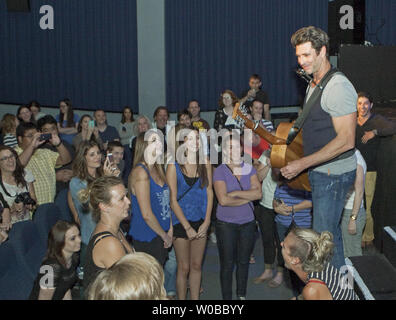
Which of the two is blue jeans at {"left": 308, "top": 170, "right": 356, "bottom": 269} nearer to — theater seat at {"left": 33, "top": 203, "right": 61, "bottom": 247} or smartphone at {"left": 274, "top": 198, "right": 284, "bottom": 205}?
smartphone at {"left": 274, "top": 198, "right": 284, "bottom": 205}

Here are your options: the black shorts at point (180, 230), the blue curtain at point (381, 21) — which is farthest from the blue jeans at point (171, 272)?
the blue curtain at point (381, 21)

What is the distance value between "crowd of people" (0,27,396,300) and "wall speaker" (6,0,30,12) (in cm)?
535

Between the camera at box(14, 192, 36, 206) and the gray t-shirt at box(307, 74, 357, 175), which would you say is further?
the camera at box(14, 192, 36, 206)

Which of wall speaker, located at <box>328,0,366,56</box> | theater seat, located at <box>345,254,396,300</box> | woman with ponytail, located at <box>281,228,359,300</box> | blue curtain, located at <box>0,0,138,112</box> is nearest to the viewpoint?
woman with ponytail, located at <box>281,228,359,300</box>

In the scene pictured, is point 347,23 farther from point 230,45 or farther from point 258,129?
point 258,129

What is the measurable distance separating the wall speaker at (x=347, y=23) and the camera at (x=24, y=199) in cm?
554

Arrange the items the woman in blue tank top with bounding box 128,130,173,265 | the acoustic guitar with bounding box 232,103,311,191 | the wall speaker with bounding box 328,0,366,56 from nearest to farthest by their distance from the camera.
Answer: the acoustic guitar with bounding box 232,103,311,191
the woman in blue tank top with bounding box 128,130,173,265
the wall speaker with bounding box 328,0,366,56

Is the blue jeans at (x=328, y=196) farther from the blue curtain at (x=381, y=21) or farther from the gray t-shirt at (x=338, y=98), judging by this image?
the blue curtain at (x=381, y=21)

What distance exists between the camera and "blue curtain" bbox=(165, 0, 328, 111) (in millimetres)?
10211

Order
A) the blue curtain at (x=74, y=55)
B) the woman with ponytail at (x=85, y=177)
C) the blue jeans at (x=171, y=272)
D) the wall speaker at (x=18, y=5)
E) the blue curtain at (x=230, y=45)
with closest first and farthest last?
the woman with ponytail at (x=85, y=177), the blue jeans at (x=171, y=272), the blue curtain at (x=230, y=45), the blue curtain at (x=74, y=55), the wall speaker at (x=18, y=5)

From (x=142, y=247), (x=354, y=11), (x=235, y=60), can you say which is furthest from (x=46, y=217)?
(x=235, y=60)

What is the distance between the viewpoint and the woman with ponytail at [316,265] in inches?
113

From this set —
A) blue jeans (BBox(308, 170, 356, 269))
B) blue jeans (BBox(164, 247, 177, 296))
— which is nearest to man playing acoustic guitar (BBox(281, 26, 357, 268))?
blue jeans (BBox(308, 170, 356, 269))
